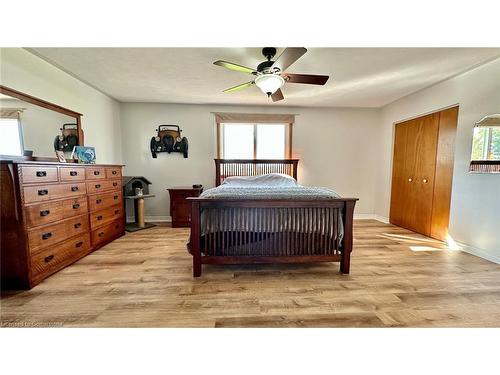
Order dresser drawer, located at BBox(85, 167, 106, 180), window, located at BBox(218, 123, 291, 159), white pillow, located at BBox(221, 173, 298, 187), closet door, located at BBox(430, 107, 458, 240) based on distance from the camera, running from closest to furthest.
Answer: dresser drawer, located at BBox(85, 167, 106, 180)
closet door, located at BBox(430, 107, 458, 240)
white pillow, located at BBox(221, 173, 298, 187)
window, located at BBox(218, 123, 291, 159)

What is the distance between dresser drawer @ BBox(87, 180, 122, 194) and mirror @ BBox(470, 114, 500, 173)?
189 inches

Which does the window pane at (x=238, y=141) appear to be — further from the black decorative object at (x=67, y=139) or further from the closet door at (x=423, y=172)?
the closet door at (x=423, y=172)

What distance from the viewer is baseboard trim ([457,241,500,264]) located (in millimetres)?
2309

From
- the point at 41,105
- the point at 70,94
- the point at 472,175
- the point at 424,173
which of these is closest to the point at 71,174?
the point at 41,105

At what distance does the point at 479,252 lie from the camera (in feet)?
8.09

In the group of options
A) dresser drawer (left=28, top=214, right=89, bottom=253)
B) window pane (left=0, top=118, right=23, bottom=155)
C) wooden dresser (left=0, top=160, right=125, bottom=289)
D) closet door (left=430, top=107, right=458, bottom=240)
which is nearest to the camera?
wooden dresser (left=0, top=160, right=125, bottom=289)

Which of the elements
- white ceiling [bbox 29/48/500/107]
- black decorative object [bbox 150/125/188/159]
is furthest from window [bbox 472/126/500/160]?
black decorative object [bbox 150/125/188/159]

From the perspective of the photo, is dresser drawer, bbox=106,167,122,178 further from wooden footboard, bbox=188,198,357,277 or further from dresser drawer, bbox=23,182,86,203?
wooden footboard, bbox=188,198,357,277

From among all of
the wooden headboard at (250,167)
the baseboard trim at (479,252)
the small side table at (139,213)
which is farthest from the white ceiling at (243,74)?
the baseboard trim at (479,252)

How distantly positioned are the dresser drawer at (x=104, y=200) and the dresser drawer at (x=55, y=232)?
0.64 feet

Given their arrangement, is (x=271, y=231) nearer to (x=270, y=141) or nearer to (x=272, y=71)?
(x=272, y=71)

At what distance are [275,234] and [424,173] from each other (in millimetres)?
2965

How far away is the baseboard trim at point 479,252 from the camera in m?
2.31
